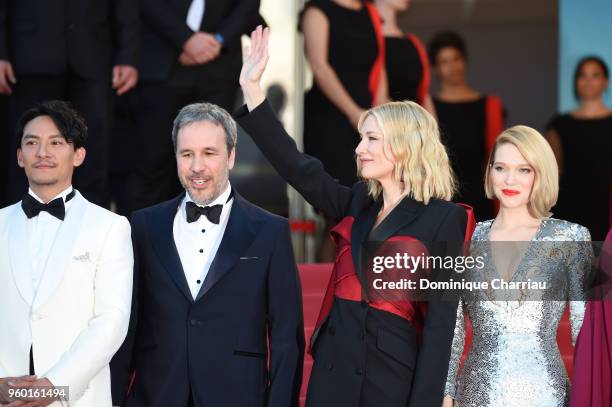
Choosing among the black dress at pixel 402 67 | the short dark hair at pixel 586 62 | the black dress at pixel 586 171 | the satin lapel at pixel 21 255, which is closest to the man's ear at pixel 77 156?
the satin lapel at pixel 21 255

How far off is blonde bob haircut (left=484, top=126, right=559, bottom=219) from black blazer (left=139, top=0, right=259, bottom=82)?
234 cm

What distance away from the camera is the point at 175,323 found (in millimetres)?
4129

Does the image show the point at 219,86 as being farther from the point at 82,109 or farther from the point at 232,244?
the point at 232,244

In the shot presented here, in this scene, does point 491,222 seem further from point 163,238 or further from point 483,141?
point 483,141

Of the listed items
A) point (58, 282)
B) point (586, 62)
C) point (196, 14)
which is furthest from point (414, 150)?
point (586, 62)

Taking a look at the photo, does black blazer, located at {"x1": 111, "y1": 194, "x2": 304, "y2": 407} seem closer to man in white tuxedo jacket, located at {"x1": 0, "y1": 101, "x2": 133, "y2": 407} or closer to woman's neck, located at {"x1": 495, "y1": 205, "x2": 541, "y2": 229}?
man in white tuxedo jacket, located at {"x1": 0, "y1": 101, "x2": 133, "y2": 407}

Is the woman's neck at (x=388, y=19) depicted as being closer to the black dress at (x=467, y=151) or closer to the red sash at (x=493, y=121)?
the black dress at (x=467, y=151)

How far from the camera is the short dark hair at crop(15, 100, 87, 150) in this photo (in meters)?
4.28

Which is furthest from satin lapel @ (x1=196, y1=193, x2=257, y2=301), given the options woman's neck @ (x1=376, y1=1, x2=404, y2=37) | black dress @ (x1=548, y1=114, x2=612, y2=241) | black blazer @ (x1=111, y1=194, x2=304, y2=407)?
black dress @ (x1=548, y1=114, x2=612, y2=241)

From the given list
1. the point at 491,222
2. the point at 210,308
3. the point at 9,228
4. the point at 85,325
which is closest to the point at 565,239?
the point at 491,222

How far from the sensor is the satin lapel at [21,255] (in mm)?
4035

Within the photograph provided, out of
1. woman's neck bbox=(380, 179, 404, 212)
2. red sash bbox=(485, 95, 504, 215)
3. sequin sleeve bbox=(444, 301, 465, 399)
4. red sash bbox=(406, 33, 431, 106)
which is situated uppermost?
red sash bbox=(406, 33, 431, 106)

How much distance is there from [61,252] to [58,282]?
11cm

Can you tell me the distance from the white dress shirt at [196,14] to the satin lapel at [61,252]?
7.53 feet
